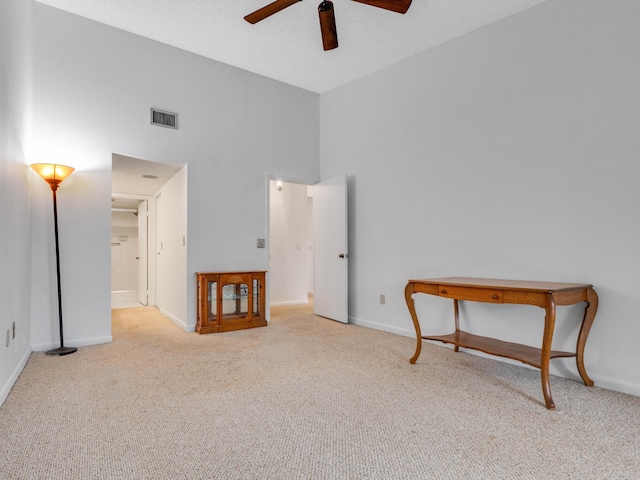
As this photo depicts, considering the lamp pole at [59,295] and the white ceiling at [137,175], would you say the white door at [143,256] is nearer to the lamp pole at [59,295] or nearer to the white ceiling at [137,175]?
the white ceiling at [137,175]

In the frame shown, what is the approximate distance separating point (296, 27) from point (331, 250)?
2.51 m

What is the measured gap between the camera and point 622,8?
2.59 metres

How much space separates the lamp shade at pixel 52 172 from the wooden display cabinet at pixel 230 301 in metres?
1.56

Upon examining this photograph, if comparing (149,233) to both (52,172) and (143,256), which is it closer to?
(143,256)

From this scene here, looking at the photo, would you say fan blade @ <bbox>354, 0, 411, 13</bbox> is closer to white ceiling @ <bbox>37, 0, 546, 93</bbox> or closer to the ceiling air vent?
white ceiling @ <bbox>37, 0, 546, 93</bbox>

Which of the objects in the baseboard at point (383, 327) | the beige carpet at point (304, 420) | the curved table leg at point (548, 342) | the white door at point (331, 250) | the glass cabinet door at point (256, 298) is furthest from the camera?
the white door at point (331, 250)

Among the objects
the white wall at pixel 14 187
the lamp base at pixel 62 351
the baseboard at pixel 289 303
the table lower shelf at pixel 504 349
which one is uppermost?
the white wall at pixel 14 187

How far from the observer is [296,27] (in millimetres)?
3584

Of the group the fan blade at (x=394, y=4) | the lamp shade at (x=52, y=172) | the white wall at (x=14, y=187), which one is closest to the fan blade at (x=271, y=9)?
the fan blade at (x=394, y=4)

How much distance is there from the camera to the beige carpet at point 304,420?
5.24 feet

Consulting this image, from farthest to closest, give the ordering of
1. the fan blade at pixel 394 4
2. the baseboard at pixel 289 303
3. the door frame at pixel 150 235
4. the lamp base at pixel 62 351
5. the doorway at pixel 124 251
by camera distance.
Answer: the doorway at pixel 124 251
the baseboard at pixel 289 303
the door frame at pixel 150 235
the lamp base at pixel 62 351
the fan blade at pixel 394 4

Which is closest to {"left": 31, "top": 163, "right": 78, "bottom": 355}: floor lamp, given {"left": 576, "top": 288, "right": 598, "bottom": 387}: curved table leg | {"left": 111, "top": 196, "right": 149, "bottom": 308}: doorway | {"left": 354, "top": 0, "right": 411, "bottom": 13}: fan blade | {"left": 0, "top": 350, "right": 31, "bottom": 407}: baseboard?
{"left": 0, "top": 350, "right": 31, "bottom": 407}: baseboard

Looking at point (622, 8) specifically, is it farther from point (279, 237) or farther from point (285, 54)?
point (279, 237)

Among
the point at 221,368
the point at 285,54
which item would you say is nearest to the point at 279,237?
the point at 285,54
